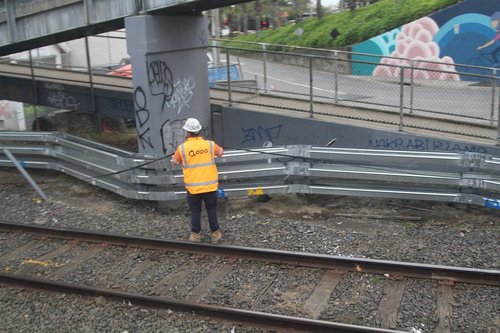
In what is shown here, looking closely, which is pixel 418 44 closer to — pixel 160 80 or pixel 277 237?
pixel 160 80

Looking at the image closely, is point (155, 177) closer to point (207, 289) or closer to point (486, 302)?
point (207, 289)

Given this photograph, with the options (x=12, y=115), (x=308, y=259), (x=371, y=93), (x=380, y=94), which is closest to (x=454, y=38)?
(x=380, y=94)

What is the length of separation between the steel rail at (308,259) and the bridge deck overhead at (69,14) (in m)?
4.10

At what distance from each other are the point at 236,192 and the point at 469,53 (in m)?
19.3

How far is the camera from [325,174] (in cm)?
879

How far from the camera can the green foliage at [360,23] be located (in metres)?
28.0

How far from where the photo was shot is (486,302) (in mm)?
5934

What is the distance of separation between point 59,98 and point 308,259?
9836 millimetres

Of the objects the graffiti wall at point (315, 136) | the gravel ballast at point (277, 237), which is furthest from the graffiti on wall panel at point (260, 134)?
the gravel ballast at point (277, 237)

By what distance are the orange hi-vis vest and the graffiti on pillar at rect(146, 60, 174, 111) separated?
2.90m

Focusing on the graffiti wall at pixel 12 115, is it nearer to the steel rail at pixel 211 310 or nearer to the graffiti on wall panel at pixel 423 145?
the graffiti on wall panel at pixel 423 145

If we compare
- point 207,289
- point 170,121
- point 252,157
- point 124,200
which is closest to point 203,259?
point 207,289

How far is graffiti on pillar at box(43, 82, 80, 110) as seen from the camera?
14393 millimetres

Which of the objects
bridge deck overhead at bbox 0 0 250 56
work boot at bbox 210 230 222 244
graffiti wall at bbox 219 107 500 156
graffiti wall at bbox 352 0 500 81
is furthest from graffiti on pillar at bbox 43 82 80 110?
graffiti wall at bbox 352 0 500 81
